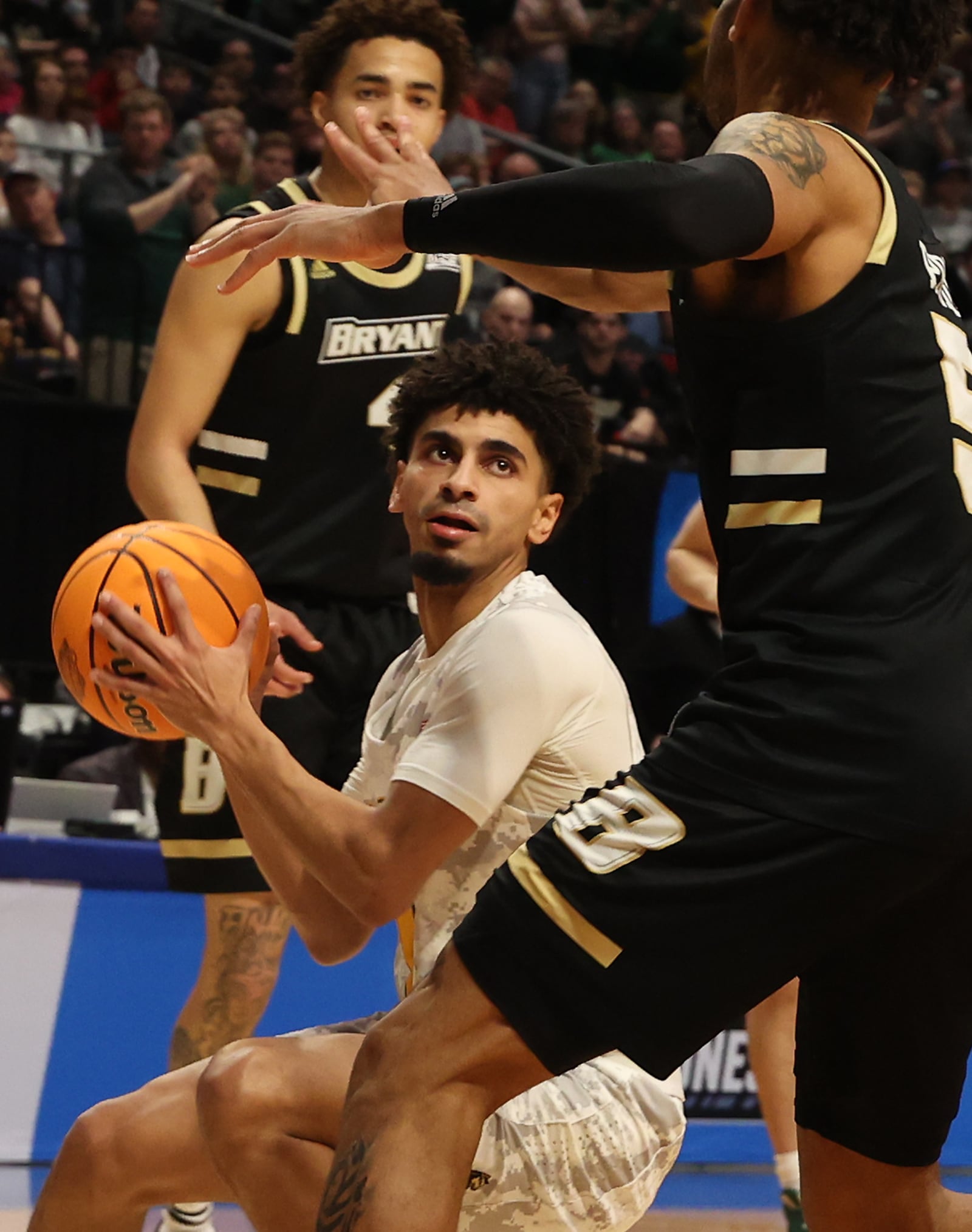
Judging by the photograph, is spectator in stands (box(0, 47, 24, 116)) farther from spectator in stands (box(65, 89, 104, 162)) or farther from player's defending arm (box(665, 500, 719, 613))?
player's defending arm (box(665, 500, 719, 613))

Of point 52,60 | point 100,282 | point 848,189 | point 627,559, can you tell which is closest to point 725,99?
point 848,189

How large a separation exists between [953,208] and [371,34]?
776 cm

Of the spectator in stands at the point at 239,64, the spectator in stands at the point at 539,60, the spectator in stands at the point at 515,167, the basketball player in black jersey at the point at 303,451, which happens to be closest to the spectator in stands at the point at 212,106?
the spectator in stands at the point at 239,64

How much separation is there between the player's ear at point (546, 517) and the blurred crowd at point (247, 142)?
424 centimetres

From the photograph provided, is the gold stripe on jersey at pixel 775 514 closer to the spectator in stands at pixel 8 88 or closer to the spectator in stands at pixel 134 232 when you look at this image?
the spectator in stands at pixel 134 232

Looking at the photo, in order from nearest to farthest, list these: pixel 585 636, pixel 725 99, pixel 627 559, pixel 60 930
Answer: pixel 725 99 → pixel 585 636 → pixel 60 930 → pixel 627 559

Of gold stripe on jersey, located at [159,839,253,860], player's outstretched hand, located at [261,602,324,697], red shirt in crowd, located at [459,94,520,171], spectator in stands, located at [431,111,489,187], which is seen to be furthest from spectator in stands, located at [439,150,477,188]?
player's outstretched hand, located at [261,602,324,697]

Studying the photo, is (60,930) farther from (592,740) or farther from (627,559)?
(627,559)

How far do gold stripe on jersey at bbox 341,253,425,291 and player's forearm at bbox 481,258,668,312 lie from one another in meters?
1.25

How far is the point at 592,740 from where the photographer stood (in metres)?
2.49

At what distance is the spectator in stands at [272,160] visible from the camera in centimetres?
872

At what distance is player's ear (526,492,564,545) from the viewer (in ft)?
9.15

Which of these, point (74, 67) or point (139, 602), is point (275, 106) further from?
point (139, 602)

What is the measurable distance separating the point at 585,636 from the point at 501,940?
2.30 ft
